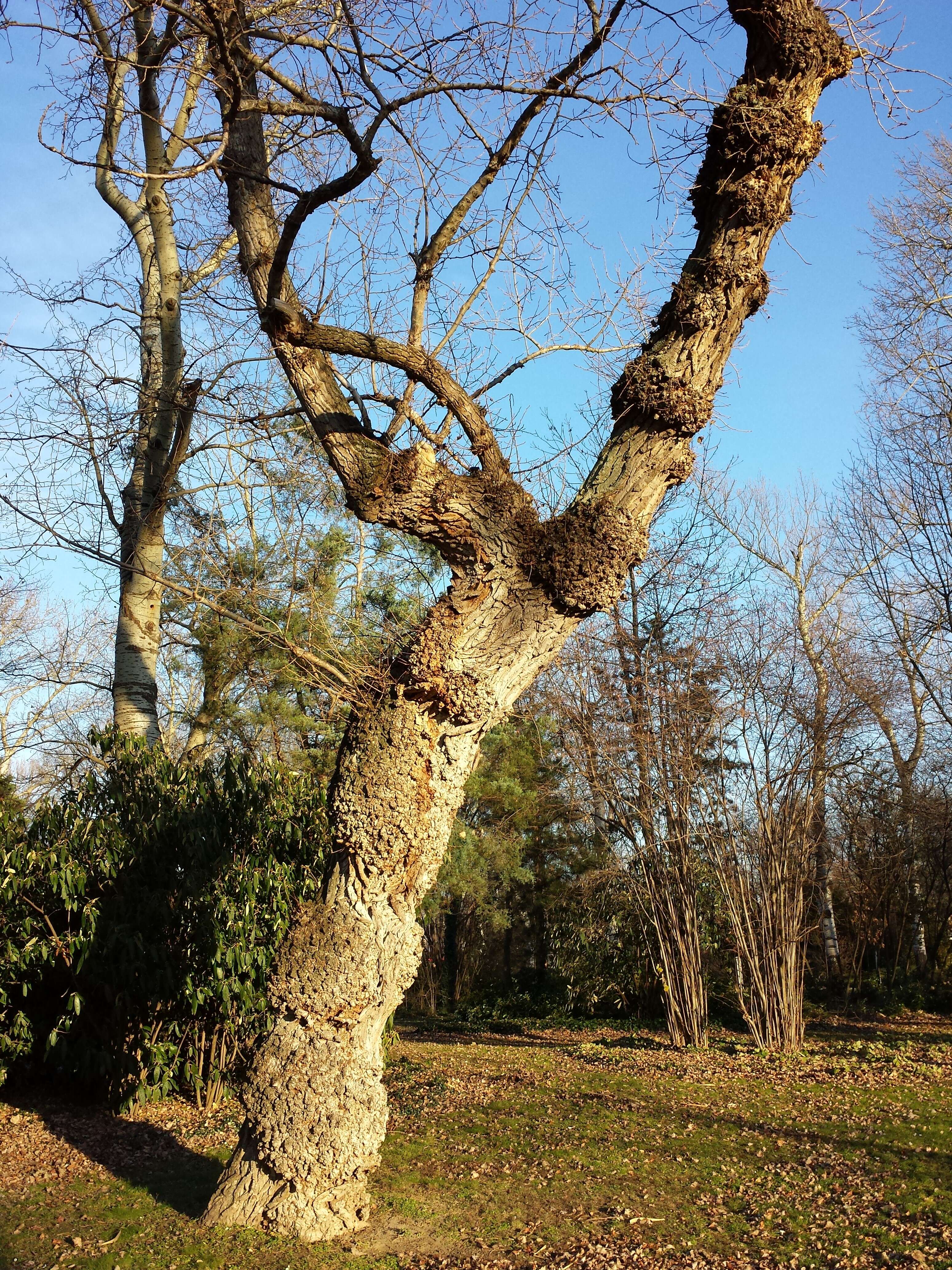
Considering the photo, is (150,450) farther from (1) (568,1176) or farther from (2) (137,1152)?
(1) (568,1176)

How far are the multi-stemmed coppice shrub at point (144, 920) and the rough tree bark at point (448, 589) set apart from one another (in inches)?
75.4

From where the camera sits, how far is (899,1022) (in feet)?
37.8

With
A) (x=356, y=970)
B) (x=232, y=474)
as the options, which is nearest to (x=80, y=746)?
(x=232, y=474)

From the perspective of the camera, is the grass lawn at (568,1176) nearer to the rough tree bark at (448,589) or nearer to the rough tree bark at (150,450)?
the rough tree bark at (448,589)

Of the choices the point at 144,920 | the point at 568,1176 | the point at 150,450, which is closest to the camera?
the point at 568,1176

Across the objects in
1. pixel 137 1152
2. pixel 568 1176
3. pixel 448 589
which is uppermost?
pixel 448 589

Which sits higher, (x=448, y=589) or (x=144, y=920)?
(x=448, y=589)

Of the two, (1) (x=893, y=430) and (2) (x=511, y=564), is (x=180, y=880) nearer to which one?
(2) (x=511, y=564)

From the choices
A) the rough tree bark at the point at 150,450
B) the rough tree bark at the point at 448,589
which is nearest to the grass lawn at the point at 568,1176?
the rough tree bark at the point at 448,589

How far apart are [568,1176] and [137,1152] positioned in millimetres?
2405

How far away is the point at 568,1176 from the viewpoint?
463cm

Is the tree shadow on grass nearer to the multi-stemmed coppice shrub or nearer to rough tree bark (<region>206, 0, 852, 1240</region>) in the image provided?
the multi-stemmed coppice shrub

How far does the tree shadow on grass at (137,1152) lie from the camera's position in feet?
13.6

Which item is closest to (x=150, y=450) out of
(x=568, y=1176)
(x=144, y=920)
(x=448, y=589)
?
(x=144, y=920)
